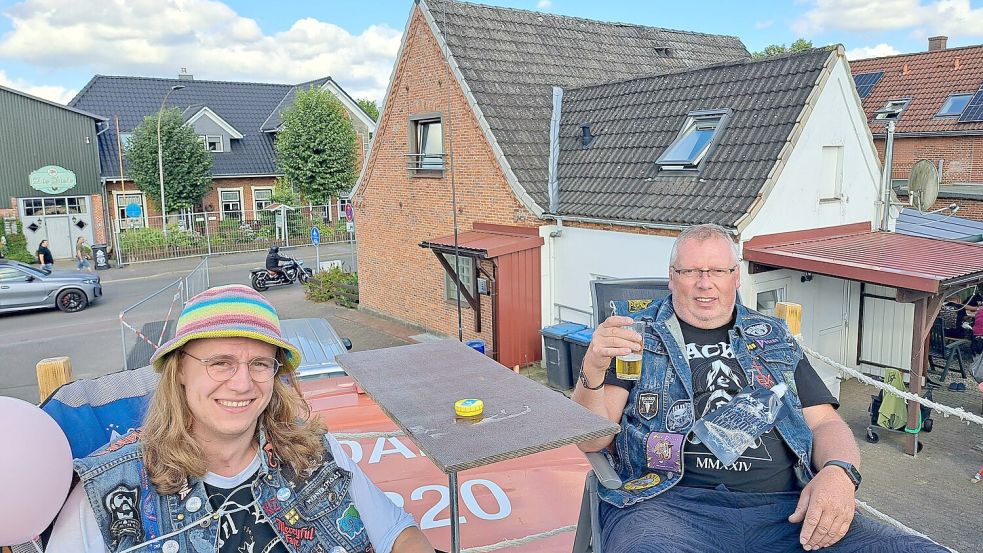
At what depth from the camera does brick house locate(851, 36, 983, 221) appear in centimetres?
2100

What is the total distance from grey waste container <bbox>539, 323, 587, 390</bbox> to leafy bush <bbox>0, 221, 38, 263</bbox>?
2240 cm

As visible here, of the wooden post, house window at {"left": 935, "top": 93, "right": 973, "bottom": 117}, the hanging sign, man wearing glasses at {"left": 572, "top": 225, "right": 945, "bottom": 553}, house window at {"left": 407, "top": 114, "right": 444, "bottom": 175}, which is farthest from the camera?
the hanging sign

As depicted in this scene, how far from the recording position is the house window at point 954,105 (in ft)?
71.4

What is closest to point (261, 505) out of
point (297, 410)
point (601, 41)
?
point (297, 410)

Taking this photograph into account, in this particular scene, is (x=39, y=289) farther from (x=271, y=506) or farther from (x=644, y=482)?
(x=644, y=482)

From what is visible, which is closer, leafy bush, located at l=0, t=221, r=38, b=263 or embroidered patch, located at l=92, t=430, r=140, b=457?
embroidered patch, located at l=92, t=430, r=140, b=457

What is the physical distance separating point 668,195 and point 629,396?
7.49m

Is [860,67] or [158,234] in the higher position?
[860,67]

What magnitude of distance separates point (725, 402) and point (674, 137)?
8377mm

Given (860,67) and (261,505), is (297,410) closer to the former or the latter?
(261,505)

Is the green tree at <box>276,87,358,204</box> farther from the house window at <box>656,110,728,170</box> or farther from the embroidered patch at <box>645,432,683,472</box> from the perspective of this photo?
the embroidered patch at <box>645,432,683,472</box>

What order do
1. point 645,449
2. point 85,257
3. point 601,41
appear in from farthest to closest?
point 85,257 → point 601,41 → point 645,449

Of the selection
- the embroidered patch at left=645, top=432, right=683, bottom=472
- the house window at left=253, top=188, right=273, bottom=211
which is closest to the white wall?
the embroidered patch at left=645, top=432, right=683, bottom=472

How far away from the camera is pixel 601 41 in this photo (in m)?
15.8
